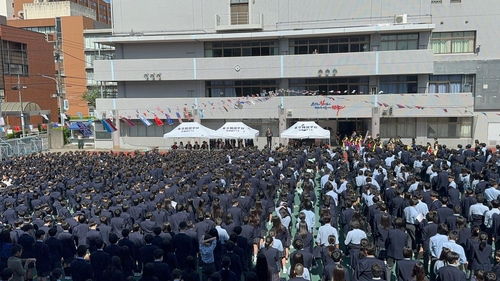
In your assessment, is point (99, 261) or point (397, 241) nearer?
point (99, 261)

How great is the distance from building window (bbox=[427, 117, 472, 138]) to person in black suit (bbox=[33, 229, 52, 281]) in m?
26.5

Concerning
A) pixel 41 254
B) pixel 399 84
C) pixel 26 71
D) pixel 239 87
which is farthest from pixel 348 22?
pixel 26 71

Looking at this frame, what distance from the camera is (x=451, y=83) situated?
1139 inches

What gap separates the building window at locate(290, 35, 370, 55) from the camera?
96.6 feet

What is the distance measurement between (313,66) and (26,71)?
34.9m

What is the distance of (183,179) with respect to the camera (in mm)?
13922

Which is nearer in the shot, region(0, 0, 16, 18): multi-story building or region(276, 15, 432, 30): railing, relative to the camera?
region(276, 15, 432, 30): railing

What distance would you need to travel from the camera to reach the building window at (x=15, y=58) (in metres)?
45.1

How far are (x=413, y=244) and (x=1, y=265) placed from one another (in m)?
8.06

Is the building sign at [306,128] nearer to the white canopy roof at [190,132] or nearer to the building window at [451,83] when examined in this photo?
the white canopy roof at [190,132]

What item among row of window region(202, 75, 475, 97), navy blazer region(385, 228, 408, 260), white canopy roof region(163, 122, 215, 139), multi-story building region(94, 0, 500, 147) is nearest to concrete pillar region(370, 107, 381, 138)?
multi-story building region(94, 0, 500, 147)

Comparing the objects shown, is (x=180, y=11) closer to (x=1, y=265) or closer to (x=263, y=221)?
(x=263, y=221)

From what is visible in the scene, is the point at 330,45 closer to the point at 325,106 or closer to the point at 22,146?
the point at 325,106

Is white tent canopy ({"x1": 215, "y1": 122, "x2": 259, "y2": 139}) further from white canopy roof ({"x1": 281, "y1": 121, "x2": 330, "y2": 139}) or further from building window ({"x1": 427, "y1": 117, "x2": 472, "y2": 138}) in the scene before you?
building window ({"x1": 427, "y1": 117, "x2": 472, "y2": 138})
